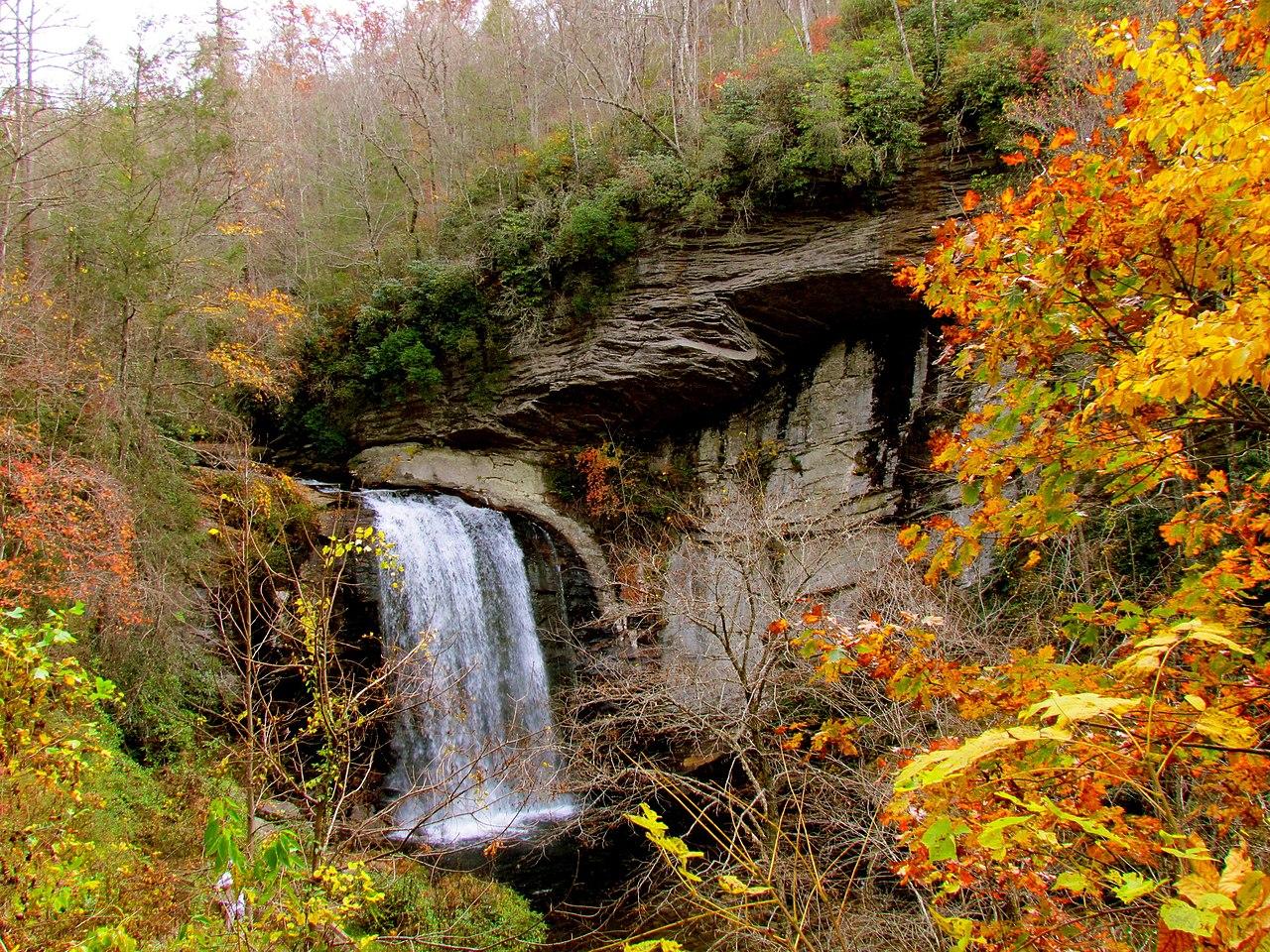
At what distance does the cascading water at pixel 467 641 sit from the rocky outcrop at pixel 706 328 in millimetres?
2820

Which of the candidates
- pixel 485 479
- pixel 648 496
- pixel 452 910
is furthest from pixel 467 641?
pixel 452 910

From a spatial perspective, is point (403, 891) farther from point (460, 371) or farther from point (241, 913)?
point (460, 371)

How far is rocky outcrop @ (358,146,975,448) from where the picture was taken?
44.0 feet

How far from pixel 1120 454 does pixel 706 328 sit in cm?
1268

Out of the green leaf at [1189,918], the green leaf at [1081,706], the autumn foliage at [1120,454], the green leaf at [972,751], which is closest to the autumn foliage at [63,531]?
the autumn foliage at [1120,454]

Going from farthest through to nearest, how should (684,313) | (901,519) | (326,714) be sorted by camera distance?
(684,313)
(901,519)
(326,714)

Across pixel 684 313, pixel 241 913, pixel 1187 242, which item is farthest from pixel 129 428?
pixel 1187 242

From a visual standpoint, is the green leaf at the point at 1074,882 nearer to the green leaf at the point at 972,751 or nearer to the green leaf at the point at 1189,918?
the green leaf at the point at 1189,918

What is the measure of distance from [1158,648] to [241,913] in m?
4.12

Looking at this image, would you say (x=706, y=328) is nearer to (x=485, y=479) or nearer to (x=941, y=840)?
(x=485, y=479)

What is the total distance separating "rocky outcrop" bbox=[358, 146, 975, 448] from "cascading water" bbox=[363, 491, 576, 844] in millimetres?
2820

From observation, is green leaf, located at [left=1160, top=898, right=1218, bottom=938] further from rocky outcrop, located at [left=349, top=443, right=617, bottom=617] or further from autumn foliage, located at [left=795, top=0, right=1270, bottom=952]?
rocky outcrop, located at [left=349, top=443, right=617, bottom=617]

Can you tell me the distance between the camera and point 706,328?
14703mm

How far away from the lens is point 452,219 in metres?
17.8
